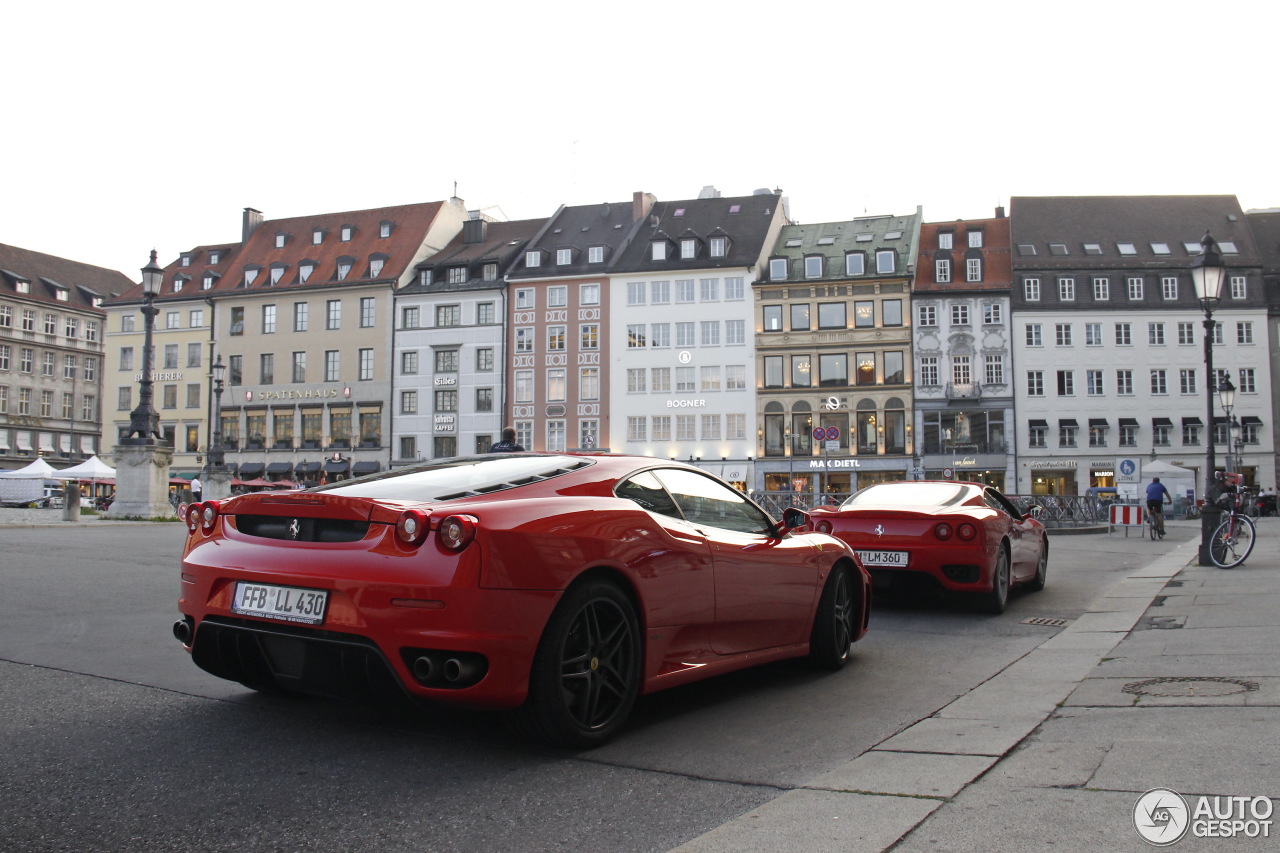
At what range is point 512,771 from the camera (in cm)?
412

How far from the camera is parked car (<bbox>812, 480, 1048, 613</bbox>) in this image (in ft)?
31.3

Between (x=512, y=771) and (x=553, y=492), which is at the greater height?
(x=553, y=492)

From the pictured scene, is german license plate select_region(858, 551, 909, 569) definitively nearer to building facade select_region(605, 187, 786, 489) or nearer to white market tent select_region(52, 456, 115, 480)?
white market tent select_region(52, 456, 115, 480)

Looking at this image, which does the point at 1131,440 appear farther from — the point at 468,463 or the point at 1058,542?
the point at 468,463

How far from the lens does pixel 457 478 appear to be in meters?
5.07

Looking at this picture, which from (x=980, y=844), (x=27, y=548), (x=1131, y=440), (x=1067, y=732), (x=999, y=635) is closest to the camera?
(x=980, y=844)

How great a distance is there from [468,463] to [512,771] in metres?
1.85

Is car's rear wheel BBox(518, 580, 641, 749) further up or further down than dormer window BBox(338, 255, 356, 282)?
further down

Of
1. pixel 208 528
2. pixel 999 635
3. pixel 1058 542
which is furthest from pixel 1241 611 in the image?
pixel 1058 542

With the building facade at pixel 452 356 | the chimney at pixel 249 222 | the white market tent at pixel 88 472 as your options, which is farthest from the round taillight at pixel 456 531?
the chimney at pixel 249 222

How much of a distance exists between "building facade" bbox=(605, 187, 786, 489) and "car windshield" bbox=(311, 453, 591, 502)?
56434 mm

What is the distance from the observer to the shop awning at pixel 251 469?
230ft

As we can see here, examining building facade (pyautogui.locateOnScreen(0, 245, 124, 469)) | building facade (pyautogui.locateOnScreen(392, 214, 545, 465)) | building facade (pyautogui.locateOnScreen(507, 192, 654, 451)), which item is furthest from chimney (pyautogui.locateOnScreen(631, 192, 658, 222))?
building facade (pyautogui.locateOnScreen(0, 245, 124, 469))

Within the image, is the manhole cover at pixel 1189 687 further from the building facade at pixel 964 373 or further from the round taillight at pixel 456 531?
the building facade at pixel 964 373
